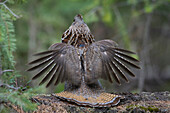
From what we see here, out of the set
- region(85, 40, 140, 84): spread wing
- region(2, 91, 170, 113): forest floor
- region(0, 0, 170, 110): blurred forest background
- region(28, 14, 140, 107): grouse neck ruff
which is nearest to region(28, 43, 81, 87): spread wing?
region(28, 14, 140, 107): grouse neck ruff

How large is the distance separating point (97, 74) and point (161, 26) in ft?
16.1

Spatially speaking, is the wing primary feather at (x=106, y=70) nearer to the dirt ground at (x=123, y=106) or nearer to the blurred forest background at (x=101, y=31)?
the dirt ground at (x=123, y=106)

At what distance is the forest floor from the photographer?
3078 mm

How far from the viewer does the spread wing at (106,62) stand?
3.79 m

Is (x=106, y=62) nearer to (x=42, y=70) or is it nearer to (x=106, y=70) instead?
(x=106, y=70)

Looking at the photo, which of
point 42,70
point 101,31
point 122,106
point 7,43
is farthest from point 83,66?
point 101,31

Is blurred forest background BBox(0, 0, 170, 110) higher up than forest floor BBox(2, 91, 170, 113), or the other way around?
blurred forest background BBox(0, 0, 170, 110)

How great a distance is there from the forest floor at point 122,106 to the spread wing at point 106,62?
40cm

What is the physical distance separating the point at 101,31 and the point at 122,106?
669 centimetres

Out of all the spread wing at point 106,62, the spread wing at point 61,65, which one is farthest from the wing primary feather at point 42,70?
the spread wing at point 106,62

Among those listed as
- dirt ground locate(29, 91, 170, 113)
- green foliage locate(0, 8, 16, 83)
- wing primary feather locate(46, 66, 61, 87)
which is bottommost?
dirt ground locate(29, 91, 170, 113)

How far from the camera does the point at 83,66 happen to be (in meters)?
3.83

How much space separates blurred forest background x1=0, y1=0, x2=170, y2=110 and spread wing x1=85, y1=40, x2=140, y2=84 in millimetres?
937

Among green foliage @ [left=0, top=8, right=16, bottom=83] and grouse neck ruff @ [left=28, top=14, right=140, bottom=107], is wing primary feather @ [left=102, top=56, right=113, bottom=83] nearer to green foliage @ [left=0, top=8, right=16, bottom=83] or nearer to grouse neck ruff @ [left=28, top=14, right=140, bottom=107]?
grouse neck ruff @ [left=28, top=14, right=140, bottom=107]
